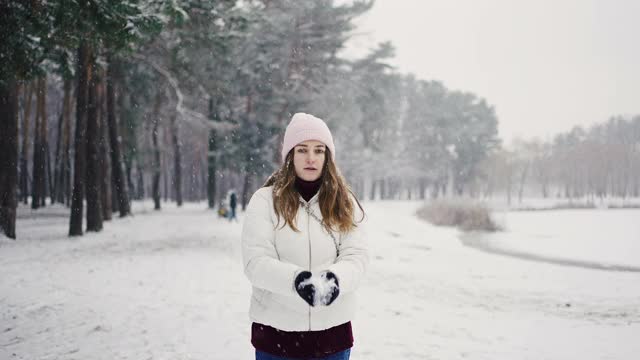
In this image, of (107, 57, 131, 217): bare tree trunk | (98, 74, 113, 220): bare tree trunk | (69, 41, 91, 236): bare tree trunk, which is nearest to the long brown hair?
(69, 41, 91, 236): bare tree trunk

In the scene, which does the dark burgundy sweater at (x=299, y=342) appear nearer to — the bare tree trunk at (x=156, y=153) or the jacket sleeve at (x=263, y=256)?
the jacket sleeve at (x=263, y=256)

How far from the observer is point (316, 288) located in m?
2.33

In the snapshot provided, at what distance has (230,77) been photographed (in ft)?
99.8

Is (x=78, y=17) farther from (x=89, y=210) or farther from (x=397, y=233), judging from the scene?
(x=397, y=233)

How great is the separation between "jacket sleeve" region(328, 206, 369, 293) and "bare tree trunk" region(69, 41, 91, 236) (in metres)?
16.2

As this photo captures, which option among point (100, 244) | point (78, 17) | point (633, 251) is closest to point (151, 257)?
point (100, 244)

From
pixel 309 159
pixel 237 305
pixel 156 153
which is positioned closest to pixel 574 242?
pixel 237 305

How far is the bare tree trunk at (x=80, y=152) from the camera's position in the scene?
1641 centimetres

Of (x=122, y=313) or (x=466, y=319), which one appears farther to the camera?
(x=466, y=319)

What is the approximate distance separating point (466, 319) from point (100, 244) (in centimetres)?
1221

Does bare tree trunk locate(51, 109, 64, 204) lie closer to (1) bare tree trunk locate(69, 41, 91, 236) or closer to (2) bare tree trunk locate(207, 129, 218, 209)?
(2) bare tree trunk locate(207, 129, 218, 209)

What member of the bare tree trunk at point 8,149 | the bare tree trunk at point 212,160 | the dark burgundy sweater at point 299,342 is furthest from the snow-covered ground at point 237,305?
the bare tree trunk at point 212,160

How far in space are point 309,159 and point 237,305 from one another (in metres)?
5.89

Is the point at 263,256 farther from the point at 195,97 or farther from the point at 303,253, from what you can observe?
the point at 195,97
